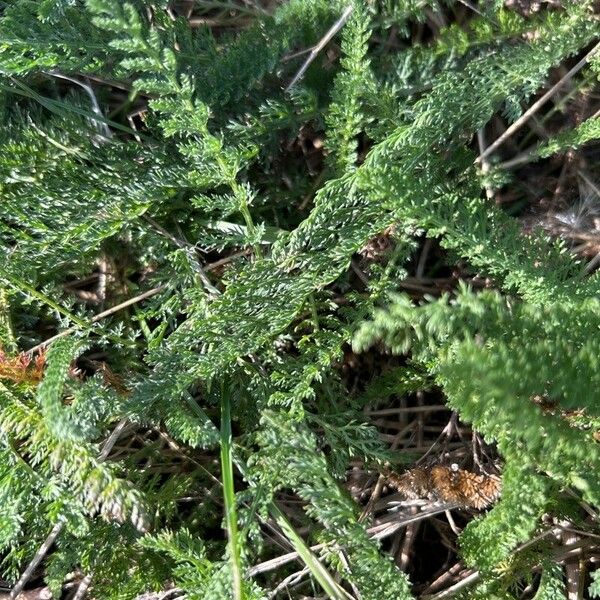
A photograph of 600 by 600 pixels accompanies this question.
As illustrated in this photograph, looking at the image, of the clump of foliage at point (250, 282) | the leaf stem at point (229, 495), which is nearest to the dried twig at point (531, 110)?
the clump of foliage at point (250, 282)

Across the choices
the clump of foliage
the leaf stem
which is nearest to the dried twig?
the clump of foliage

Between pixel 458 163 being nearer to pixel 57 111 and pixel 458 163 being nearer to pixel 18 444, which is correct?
pixel 57 111

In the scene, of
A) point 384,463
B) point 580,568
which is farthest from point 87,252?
point 580,568

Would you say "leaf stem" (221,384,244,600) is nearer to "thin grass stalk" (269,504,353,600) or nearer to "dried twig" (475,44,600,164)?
"thin grass stalk" (269,504,353,600)

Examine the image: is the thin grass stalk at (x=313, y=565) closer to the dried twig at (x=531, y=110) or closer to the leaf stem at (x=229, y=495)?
the leaf stem at (x=229, y=495)

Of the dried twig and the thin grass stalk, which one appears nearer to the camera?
the thin grass stalk

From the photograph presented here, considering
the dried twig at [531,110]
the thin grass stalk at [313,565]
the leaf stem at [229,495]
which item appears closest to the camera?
the leaf stem at [229,495]

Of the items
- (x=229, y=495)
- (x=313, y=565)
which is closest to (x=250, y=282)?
(x=229, y=495)

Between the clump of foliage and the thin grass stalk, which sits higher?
the clump of foliage

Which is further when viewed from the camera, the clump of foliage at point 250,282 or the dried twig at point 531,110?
the dried twig at point 531,110

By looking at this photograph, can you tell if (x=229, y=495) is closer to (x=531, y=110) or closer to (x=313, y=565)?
(x=313, y=565)
